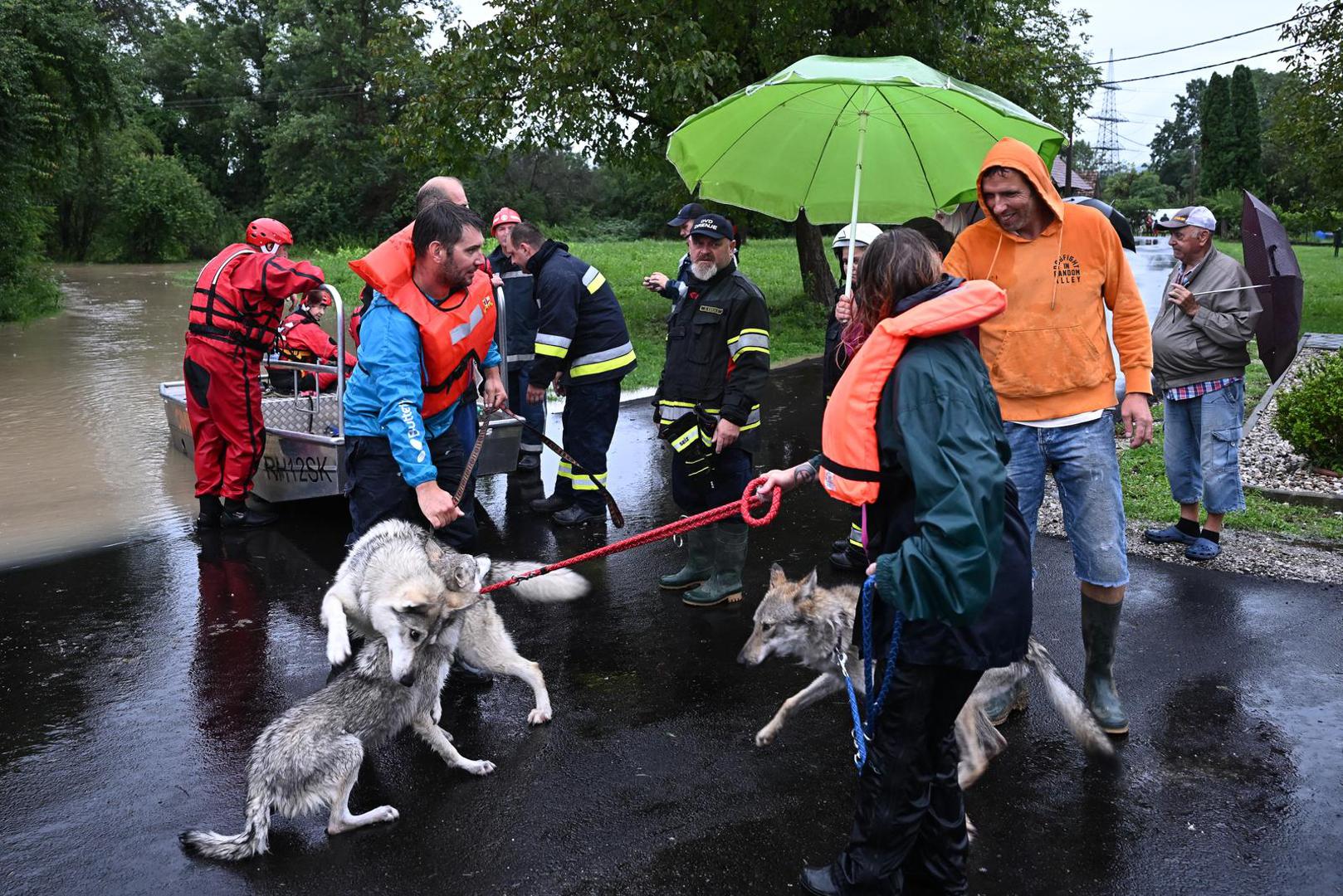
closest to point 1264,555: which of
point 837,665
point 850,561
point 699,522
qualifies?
point 850,561

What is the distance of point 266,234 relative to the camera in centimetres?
703

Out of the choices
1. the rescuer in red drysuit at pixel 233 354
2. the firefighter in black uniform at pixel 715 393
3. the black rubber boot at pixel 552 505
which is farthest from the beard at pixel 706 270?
the rescuer in red drysuit at pixel 233 354

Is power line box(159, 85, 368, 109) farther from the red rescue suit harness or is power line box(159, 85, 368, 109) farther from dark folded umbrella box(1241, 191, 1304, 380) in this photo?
dark folded umbrella box(1241, 191, 1304, 380)

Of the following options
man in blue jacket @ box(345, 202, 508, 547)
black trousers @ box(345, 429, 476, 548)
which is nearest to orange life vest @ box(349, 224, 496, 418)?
man in blue jacket @ box(345, 202, 508, 547)

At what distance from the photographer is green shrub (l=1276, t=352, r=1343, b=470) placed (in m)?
7.98

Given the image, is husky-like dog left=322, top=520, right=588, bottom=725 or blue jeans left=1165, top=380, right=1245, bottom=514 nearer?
husky-like dog left=322, top=520, right=588, bottom=725

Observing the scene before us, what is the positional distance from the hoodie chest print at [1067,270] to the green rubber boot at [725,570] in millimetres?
2324

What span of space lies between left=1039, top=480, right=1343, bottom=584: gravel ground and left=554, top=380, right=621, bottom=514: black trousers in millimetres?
3268

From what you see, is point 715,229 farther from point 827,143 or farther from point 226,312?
point 226,312

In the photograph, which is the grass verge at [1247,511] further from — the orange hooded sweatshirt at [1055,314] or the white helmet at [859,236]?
the orange hooded sweatshirt at [1055,314]

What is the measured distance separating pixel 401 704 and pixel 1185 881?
2.82 m

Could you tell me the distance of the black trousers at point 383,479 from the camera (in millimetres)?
4266

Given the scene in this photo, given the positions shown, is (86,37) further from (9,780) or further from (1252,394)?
(1252,394)

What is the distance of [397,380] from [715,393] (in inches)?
87.5
